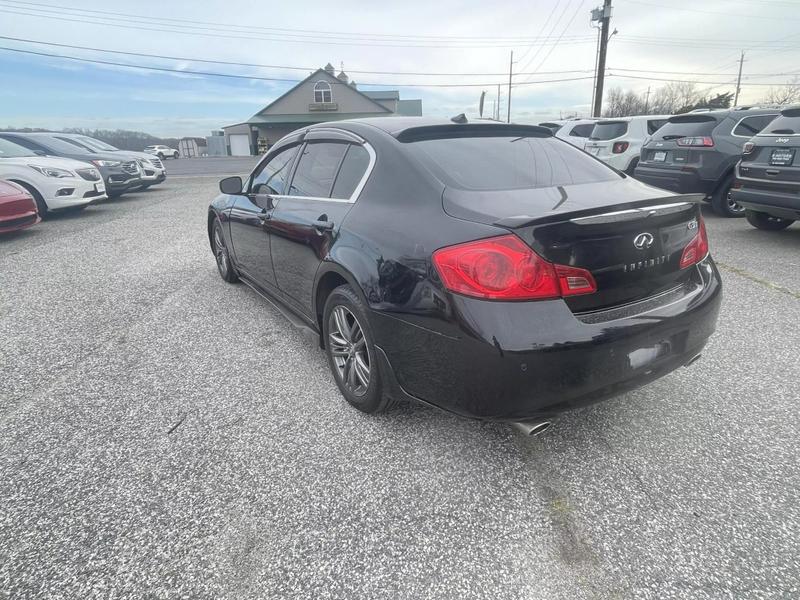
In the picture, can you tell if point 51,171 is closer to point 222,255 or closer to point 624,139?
point 222,255

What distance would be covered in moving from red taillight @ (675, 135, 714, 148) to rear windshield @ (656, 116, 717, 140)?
9 cm

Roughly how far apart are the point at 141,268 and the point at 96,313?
1626mm

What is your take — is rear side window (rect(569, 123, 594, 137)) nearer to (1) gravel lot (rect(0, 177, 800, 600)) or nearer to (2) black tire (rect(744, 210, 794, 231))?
(2) black tire (rect(744, 210, 794, 231))

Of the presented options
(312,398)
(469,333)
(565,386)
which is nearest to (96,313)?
(312,398)

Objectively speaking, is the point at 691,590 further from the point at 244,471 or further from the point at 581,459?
the point at 244,471

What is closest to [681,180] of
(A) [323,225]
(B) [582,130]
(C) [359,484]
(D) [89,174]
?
(B) [582,130]

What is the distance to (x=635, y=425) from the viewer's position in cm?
251

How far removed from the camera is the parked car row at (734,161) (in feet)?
18.3

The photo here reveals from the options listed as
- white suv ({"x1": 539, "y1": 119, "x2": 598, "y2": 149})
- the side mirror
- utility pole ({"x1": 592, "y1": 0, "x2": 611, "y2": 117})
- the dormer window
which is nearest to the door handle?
the side mirror

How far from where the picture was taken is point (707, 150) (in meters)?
7.59

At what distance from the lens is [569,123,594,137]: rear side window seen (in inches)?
452

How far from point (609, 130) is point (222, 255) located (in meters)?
9.17

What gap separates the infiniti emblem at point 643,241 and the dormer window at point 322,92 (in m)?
42.2

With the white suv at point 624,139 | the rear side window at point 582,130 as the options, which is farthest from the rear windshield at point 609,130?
the rear side window at point 582,130
